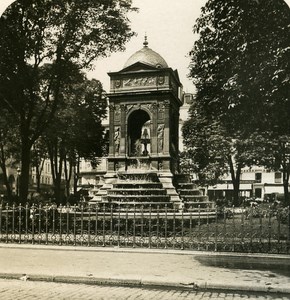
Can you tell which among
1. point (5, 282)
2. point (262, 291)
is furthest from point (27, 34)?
point (262, 291)

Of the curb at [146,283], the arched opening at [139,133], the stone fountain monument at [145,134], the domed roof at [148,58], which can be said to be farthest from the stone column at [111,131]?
the curb at [146,283]

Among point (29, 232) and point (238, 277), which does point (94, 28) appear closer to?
point (29, 232)

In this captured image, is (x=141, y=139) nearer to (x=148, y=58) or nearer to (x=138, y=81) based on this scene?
(x=138, y=81)

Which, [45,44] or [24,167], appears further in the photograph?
[24,167]

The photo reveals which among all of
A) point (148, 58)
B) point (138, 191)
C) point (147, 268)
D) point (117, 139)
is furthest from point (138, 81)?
point (147, 268)

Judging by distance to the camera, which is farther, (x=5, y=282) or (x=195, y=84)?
(x=195, y=84)

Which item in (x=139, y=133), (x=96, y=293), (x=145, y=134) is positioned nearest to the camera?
(x=96, y=293)

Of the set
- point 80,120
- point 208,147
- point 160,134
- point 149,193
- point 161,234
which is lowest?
point 161,234

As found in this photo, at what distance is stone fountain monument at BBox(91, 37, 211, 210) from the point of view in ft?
64.6

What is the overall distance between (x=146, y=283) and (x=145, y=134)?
1309 cm

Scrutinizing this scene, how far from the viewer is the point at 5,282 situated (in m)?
9.15

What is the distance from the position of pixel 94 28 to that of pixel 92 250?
700 cm

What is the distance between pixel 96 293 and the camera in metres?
8.12

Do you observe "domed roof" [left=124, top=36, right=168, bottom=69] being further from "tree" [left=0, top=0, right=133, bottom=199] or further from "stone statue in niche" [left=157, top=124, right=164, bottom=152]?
"stone statue in niche" [left=157, top=124, right=164, bottom=152]
